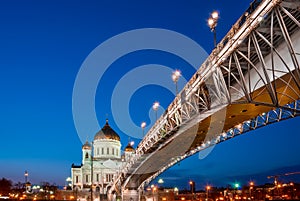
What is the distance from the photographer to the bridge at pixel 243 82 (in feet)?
58.7

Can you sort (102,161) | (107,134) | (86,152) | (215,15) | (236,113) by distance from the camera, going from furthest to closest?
(86,152)
(107,134)
(102,161)
(236,113)
(215,15)

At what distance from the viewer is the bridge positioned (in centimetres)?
1789

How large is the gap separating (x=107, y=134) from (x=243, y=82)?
118 m

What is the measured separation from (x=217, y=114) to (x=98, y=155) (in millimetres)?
108981

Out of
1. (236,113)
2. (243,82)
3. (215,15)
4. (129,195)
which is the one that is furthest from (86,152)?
(243,82)

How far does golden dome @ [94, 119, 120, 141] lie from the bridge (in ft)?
272

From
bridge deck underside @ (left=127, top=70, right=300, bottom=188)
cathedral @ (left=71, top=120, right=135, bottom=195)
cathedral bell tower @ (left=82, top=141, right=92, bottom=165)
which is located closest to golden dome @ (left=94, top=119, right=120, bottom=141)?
cathedral @ (left=71, top=120, right=135, bottom=195)

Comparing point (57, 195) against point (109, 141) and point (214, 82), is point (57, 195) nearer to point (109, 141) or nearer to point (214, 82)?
point (109, 141)

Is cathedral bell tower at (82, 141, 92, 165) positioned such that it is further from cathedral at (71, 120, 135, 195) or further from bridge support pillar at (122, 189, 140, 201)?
bridge support pillar at (122, 189, 140, 201)

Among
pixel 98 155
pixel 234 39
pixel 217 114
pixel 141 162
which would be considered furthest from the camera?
pixel 98 155

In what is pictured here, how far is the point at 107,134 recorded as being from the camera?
136 meters

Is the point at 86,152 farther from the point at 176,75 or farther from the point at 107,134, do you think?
the point at 176,75

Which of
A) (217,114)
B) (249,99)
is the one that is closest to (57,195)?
(217,114)

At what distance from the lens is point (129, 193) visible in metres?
83.8
